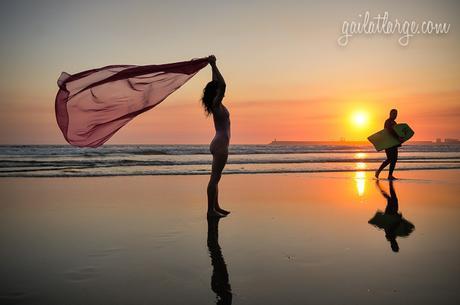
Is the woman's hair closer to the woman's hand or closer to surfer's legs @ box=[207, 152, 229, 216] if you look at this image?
the woman's hand

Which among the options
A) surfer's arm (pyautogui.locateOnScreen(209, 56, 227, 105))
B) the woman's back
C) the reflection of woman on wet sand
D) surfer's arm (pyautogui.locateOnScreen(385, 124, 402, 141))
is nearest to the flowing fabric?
surfer's arm (pyautogui.locateOnScreen(209, 56, 227, 105))

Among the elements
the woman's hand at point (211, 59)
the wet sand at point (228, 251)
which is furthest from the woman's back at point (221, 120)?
the wet sand at point (228, 251)

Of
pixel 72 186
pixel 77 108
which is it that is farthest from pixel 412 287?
pixel 72 186

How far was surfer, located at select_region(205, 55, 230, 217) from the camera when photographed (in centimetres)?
635

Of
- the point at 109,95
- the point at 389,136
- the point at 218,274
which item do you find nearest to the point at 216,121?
the point at 109,95

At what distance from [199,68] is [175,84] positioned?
486 millimetres

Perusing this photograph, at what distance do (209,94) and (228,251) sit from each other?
9.09 feet

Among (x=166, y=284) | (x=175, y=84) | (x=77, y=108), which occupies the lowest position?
(x=166, y=284)

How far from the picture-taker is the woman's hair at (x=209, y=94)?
20.9ft

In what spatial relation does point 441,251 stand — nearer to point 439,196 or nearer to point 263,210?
point 263,210

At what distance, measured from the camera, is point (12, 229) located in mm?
5688

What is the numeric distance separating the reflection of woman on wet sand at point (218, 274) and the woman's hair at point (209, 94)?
208cm

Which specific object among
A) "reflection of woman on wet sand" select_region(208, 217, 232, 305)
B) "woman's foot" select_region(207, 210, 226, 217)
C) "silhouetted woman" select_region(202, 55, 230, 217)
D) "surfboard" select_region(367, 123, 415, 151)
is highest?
"surfboard" select_region(367, 123, 415, 151)

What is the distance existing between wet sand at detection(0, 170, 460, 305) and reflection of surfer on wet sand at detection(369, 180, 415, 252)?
0.15 ft
